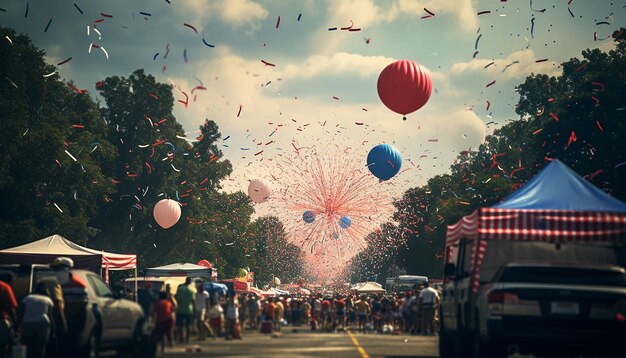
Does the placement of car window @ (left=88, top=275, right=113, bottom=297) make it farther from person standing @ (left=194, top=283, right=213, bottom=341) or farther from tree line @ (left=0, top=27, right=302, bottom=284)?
tree line @ (left=0, top=27, right=302, bottom=284)

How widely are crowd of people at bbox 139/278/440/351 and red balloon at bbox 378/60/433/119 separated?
25.6ft

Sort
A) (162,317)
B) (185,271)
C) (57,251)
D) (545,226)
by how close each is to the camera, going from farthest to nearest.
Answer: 1. (185,271)
2. (57,251)
3. (162,317)
4. (545,226)

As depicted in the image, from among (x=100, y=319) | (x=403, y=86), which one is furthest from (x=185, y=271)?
(x=100, y=319)

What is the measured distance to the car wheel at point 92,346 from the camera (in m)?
17.0

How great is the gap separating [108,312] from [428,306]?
19.7 metres

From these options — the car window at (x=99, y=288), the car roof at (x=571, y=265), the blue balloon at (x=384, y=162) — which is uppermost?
the blue balloon at (x=384, y=162)

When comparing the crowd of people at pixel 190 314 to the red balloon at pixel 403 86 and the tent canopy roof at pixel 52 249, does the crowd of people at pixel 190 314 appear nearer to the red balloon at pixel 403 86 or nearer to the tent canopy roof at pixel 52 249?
the tent canopy roof at pixel 52 249

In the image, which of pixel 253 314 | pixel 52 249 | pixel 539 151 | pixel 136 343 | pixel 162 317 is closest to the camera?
pixel 136 343

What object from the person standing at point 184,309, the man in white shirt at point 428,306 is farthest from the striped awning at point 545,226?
the man in white shirt at point 428,306

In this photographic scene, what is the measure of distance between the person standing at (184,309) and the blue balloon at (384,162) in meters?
13.8

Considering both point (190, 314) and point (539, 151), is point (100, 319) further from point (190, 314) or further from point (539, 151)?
point (539, 151)

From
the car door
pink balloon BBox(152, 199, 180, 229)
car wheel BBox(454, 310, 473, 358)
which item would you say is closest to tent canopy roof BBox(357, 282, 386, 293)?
pink balloon BBox(152, 199, 180, 229)

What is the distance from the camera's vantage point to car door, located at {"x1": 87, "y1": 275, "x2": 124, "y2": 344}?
17766 millimetres

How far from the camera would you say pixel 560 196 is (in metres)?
20.3
